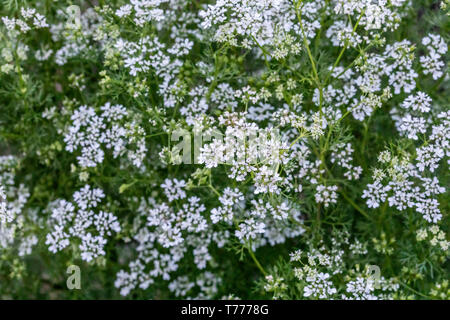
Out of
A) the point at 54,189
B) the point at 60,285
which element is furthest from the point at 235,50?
the point at 60,285

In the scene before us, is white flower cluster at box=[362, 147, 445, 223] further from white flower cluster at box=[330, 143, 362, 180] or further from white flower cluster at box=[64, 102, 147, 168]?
white flower cluster at box=[64, 102, 147, 168]

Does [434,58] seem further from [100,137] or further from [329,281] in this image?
[100,137]

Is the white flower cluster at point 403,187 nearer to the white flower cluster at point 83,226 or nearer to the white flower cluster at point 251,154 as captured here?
the white flower cluster at point 251,154

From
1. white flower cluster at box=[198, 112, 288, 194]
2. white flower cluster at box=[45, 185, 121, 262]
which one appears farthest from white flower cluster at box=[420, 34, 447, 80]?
white flower cluster at box=[45, 185, 121, 262]

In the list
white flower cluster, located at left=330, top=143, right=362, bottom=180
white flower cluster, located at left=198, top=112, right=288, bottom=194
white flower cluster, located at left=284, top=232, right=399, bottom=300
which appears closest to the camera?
A: white flower cluster, located at left=198, top=112, right=288, bottom=194

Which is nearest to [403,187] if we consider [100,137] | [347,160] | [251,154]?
[347,160]
